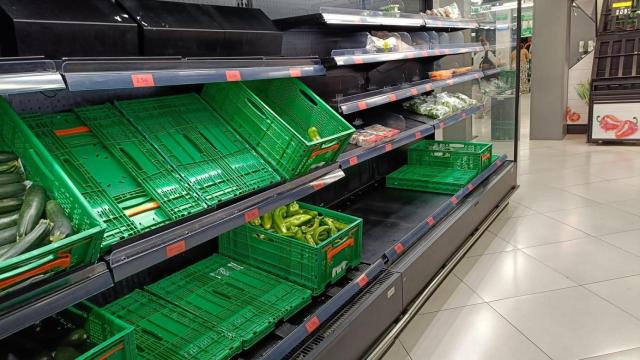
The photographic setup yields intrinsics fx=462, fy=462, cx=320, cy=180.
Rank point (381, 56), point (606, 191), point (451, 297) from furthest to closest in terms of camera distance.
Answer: point (606, 191)
point (451, 297)
point (381, 56)

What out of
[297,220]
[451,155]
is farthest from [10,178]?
[451,155]

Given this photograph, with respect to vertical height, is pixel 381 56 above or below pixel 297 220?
above

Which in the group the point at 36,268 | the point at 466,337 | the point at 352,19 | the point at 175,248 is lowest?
the point at 466,337

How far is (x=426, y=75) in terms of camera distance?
4828 mm

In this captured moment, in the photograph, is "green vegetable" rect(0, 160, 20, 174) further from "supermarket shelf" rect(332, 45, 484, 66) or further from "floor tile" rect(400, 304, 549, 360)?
"floor tile" rect(400, 304, 549, 360)

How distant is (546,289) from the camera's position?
3156mm

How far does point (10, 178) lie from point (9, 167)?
50mm

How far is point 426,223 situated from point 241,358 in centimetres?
179

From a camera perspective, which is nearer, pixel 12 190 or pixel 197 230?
pixel 12 190

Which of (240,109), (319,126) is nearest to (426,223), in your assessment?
(319,126)

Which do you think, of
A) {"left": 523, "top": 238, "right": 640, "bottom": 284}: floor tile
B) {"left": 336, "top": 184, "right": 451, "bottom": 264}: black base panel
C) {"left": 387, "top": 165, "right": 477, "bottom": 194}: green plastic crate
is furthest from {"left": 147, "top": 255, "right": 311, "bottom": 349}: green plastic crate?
{"left": 523, "top": 238, "right": 640, "bottom": 284}: floor tile

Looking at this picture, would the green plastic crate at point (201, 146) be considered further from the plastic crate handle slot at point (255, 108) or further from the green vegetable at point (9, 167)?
the green vegetable at point (9, 167)

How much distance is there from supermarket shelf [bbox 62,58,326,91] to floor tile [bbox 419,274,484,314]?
1.83m

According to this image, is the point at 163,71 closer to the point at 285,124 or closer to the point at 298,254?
the point at 285,124
